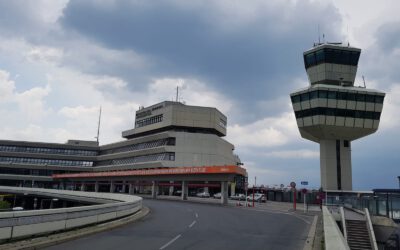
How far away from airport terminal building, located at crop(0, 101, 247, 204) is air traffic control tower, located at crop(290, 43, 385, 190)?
63.7ft

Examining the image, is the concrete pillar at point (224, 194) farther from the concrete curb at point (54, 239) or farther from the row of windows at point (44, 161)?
the row of windows at point (44, 161)

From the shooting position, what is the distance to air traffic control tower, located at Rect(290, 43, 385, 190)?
218 feet

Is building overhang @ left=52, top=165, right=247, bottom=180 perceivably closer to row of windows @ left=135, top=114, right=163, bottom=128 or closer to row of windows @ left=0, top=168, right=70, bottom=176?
row of windows @ left=135, top=114, right=163, bottom=128

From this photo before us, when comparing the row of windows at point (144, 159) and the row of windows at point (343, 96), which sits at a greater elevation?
the row of windows at point (343, 96)

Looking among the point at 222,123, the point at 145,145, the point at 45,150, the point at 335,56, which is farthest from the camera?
the point at 45,150

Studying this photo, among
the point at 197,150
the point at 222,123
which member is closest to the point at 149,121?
the point at 222,123

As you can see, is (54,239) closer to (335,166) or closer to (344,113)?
(344,113)

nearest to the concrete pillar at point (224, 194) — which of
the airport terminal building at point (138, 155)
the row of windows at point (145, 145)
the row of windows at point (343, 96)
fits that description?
the airport terminal building at point (138, 155)

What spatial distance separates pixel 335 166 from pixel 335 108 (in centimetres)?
1161

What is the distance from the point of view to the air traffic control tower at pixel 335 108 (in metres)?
66.4

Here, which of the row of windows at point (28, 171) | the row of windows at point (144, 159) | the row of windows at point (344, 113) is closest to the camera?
the row of windows at point (344, 113)

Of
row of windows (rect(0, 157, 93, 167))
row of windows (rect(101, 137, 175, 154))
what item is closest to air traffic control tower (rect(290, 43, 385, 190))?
row of windows (rect(101, 137, 175, 154))

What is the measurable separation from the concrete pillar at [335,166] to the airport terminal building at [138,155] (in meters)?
18.4

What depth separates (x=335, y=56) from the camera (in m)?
70.0
